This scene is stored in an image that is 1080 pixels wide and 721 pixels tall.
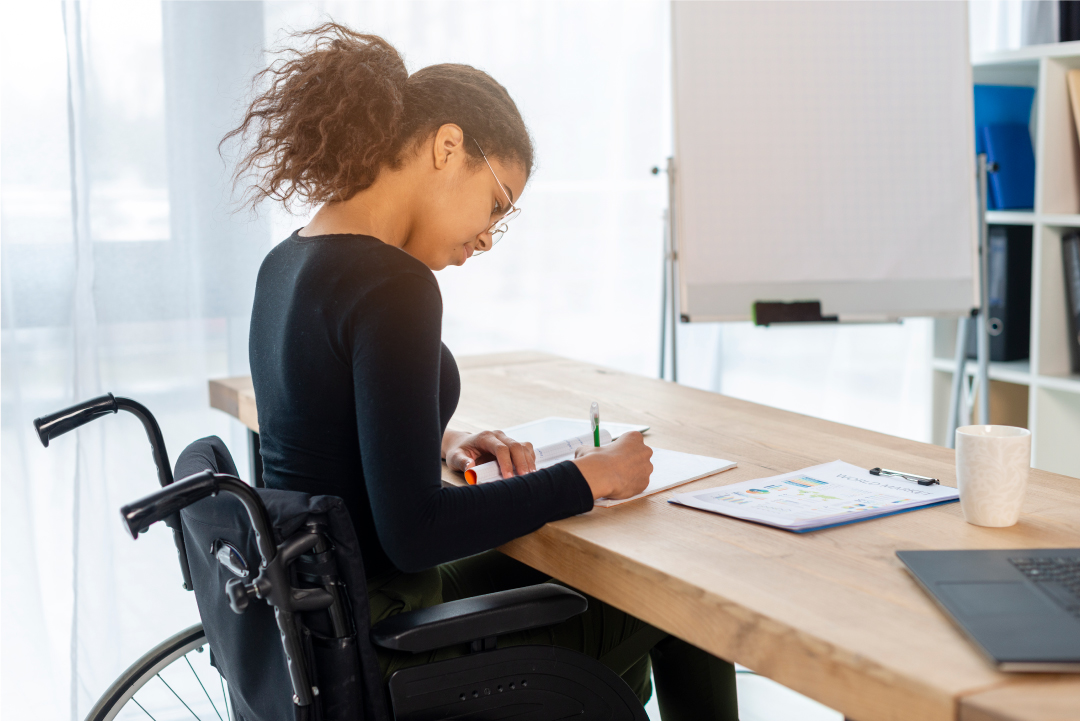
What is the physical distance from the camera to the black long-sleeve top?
0.87 m

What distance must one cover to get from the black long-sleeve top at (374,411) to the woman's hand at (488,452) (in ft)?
0.55

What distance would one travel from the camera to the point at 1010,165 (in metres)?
2.46

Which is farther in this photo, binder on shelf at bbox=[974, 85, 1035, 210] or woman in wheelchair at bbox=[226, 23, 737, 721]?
binder on shelf at bbox=[974, 85, 1035, 210]

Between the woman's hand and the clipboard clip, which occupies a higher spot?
the woman's hand

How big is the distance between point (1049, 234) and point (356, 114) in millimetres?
1989

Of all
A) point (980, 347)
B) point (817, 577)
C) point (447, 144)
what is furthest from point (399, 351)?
point (980, 347)


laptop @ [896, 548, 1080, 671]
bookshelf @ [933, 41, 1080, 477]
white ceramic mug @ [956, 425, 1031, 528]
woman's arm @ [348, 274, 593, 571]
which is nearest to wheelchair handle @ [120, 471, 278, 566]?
woman's arm @ [348, 274, 593, 571]

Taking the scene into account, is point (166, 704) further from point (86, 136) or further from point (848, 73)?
point (848, 73)

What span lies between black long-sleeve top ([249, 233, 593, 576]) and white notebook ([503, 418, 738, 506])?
169 mm

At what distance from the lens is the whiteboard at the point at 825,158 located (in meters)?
2.13

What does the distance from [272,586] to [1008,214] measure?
230 cm

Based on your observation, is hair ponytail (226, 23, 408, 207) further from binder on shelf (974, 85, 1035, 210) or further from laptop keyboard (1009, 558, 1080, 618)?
binder on shelf (974, 85, 1035, 210)

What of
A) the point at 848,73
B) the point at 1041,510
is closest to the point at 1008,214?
the point at 848,73

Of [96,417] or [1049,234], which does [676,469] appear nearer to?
[96,417]
